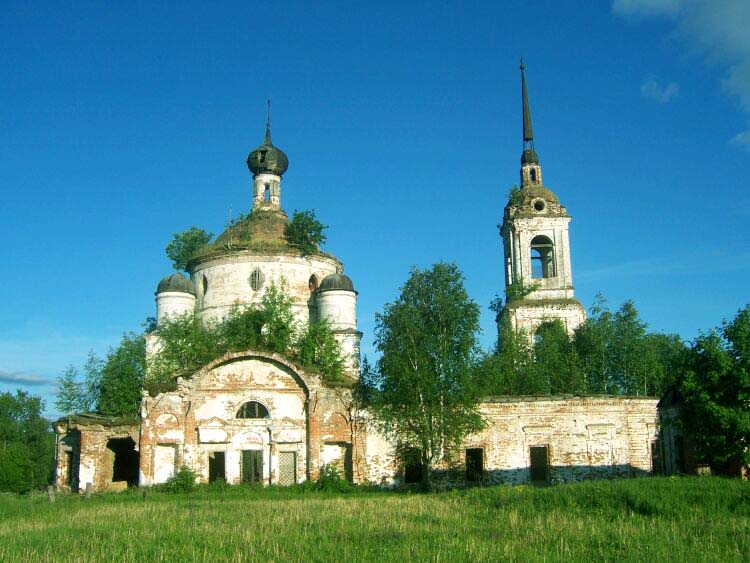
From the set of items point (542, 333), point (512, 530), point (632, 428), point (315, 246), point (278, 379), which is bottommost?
point (512, 530)

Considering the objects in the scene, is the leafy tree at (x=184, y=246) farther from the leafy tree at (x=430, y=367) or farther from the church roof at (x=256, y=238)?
the leafy tree at (x=430, y=367)

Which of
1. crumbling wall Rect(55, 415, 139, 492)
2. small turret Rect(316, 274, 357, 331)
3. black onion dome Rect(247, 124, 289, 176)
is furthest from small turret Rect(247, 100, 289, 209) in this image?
crumbling wall Rect(55, 415, 139, 492)

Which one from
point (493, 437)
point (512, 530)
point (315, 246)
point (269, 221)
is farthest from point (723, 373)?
point (269, 221)

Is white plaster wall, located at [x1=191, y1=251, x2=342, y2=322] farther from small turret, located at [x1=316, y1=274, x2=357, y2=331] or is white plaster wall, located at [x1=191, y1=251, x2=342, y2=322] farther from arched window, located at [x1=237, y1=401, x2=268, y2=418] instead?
arched window, located at [x1=237, y1=401, x2=268, y2=418]

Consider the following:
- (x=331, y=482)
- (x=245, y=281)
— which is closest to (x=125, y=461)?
(x=245, y=281)

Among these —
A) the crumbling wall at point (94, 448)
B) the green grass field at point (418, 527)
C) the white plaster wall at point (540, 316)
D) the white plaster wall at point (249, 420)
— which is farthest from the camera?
the white plaster wall at point (540, 316)

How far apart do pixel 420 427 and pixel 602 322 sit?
1552 centimetres

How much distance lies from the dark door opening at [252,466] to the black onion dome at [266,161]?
12.7m

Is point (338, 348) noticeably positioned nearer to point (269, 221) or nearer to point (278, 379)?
point (278, 379)

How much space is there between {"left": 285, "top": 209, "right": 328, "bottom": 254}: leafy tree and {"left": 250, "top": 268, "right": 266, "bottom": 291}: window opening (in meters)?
1.78

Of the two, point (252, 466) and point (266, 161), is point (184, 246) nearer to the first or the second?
point (266, 161)

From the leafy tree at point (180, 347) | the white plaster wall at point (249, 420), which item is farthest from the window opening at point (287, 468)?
the leafy tree at point (180, 347)

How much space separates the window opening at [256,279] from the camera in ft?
93.9

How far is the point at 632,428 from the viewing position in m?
24.6
